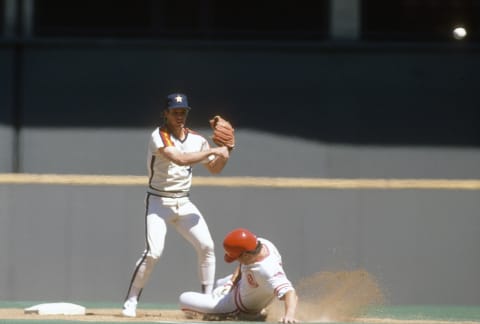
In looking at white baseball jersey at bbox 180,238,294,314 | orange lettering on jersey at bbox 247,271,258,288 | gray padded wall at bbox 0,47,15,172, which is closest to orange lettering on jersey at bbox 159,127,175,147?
white baseball jersey at bbox 180,238,294,314

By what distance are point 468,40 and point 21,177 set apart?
5420mm

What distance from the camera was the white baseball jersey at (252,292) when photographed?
10633 mm

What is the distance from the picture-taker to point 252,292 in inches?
434

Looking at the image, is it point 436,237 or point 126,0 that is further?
point 126,0

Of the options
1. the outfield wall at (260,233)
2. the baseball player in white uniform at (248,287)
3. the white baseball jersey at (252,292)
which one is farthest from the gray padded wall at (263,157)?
the white baseball jersey at (252,292)

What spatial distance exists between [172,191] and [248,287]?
4.16 feet

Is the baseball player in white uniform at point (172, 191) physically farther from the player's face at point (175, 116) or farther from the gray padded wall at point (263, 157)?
the gray padded wall at point (263, 157)

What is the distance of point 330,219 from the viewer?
14688 mm

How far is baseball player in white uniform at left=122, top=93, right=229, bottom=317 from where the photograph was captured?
1152 centimetres

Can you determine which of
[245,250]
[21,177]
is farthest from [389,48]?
[245,250]

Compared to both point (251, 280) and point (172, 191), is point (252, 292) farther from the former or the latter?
point (172, 191)

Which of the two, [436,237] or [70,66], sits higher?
[70,66]

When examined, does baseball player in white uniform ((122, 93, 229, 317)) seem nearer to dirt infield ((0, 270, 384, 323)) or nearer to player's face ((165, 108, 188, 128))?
player's face ((165, 108, 188, 128))

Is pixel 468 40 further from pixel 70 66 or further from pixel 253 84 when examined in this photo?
pixel 70 66
